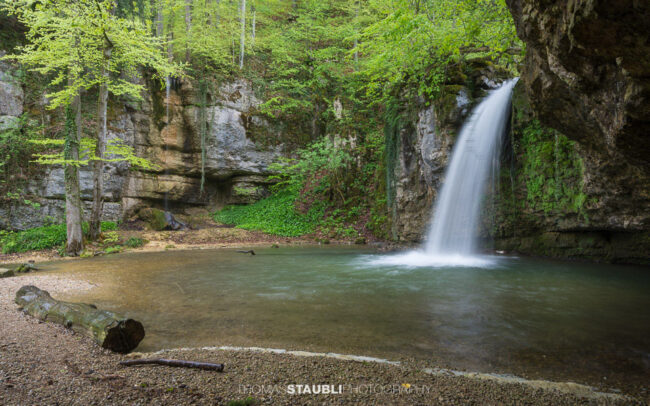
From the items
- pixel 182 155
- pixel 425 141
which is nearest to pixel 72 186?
pixel 182 155

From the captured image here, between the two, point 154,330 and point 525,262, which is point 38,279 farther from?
point 525,262

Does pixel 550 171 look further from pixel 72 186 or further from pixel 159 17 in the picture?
pixel 159 17

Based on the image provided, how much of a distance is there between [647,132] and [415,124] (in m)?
8.81

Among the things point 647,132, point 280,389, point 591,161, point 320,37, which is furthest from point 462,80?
point 320,37

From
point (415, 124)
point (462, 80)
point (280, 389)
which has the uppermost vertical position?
point (462, 80)

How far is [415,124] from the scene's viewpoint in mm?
11531

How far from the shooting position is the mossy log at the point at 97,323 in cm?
304

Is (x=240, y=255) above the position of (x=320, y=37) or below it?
below

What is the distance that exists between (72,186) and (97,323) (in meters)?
10.0

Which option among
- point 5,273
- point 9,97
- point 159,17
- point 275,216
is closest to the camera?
point 5,273

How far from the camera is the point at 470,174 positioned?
9.95 meters

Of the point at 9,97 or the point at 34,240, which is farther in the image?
the point at 9,97

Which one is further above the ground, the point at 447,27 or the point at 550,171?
the point at 447,27

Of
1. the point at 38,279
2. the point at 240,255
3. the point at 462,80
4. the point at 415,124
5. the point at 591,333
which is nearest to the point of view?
the point at 591,333
